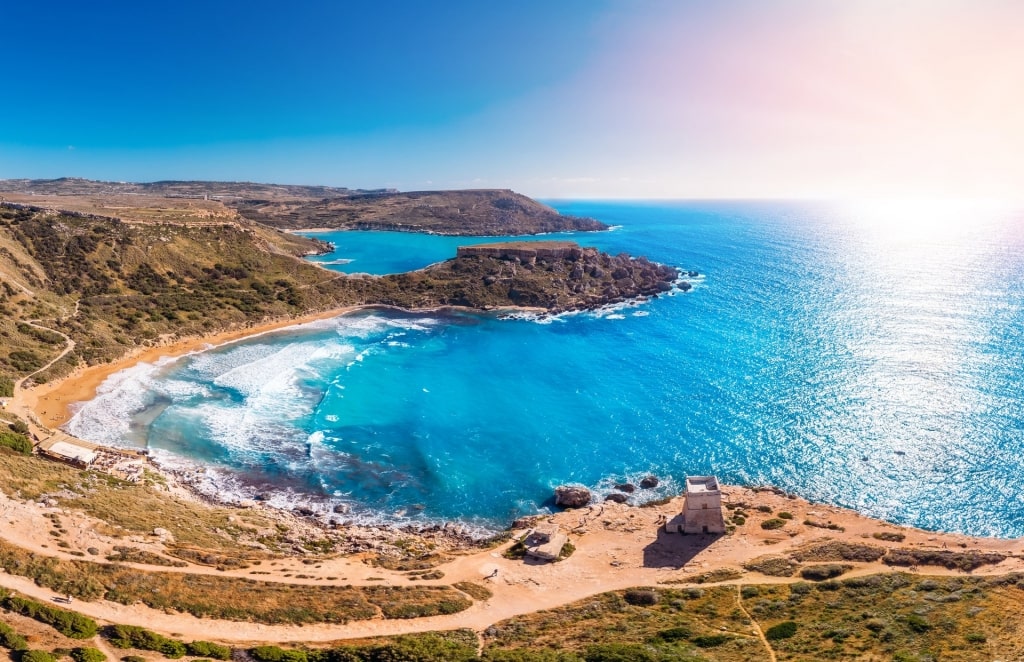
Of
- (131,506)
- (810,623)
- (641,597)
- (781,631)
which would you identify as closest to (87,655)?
(131,506)

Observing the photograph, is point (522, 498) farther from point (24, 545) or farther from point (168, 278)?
point (168, 278)

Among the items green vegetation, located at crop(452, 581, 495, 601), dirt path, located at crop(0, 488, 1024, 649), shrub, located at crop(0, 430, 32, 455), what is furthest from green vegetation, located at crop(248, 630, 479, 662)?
shrub, located at crop(0, 430, 32, 455)

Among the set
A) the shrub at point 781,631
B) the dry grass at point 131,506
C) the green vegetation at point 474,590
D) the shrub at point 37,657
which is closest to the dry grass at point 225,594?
the green vegetation at point 474,590

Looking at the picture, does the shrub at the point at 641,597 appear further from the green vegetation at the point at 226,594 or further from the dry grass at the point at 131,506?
the dry grass at the point at 131,506

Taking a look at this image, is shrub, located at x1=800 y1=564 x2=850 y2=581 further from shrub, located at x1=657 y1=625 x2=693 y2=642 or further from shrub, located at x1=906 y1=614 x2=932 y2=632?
shrub, located at x1=657 y1=625 x2=693 y2=642

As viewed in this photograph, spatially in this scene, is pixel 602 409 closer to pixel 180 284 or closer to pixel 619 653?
pixel 619 653

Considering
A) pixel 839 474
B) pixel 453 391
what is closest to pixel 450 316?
pixel 453 391
